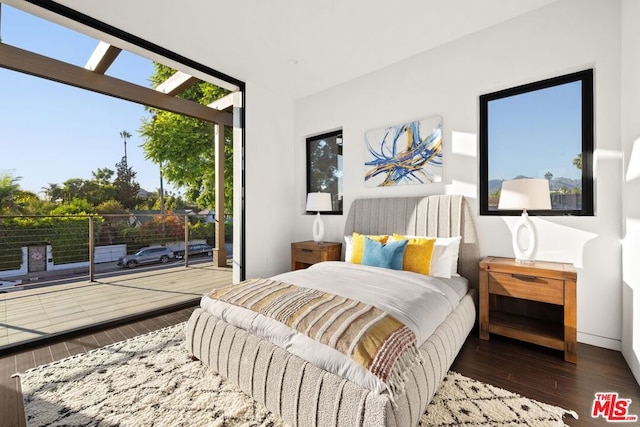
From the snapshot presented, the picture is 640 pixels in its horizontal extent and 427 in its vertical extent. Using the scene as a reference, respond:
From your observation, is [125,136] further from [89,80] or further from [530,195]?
[530,195]

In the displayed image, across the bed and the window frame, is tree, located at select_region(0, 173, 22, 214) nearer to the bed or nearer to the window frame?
the bed

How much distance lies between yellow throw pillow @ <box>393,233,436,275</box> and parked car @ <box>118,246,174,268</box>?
4.09 m

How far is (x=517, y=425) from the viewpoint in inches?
53.8

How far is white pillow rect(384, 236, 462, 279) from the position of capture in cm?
243

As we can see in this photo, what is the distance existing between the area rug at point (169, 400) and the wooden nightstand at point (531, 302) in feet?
2.34

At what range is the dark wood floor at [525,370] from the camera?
5.16ft

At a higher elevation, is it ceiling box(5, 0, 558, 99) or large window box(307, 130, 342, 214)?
ceiling box(5, 0, 558, 99)

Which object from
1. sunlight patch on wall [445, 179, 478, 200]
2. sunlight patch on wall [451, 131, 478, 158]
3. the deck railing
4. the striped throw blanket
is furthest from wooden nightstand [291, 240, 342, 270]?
the deck railing

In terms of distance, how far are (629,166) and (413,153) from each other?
1675mm

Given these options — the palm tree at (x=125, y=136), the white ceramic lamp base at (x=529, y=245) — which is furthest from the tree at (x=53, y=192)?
the white ceramic lamp base at (x=529, y=245)

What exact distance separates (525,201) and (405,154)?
135 cm

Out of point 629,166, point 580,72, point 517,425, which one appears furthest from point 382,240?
point 580,72

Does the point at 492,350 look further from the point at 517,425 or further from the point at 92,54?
the point at 92,54

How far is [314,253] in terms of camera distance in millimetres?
3568
